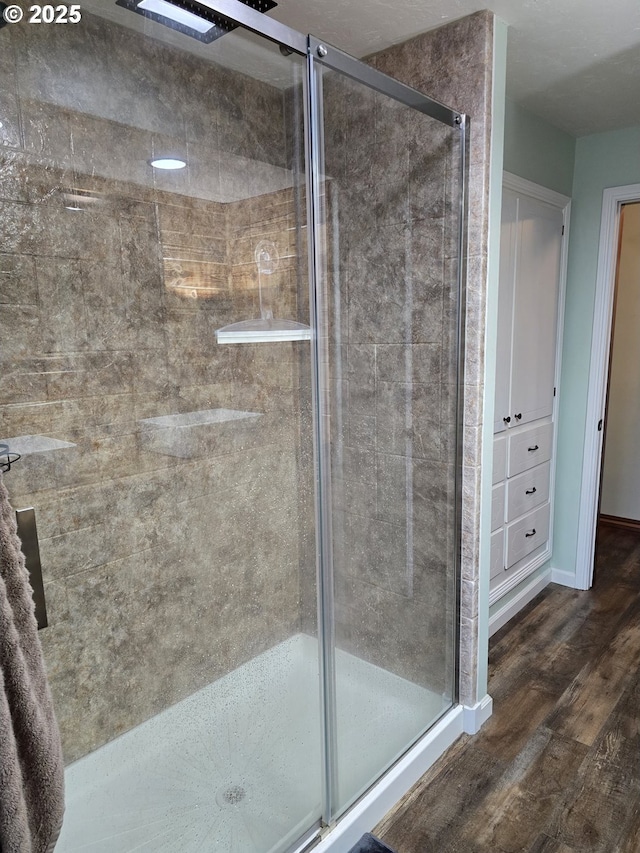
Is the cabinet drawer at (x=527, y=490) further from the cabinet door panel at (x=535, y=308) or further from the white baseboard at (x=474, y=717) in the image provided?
the white baseboard at (x=474, y=717)

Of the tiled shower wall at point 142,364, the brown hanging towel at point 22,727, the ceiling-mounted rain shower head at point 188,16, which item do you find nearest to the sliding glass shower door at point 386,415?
the tiled shower wall at point 142,364

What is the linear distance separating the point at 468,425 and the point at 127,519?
1181mm

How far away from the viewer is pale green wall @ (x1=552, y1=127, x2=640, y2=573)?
287cm

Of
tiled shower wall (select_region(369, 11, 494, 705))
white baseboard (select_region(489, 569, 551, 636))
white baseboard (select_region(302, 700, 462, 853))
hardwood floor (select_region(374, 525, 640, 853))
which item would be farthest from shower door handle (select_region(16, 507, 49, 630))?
white baseboard (select_region(489, 569, 551, 636))

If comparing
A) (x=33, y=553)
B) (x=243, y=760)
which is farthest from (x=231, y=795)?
(x=33, y=553)

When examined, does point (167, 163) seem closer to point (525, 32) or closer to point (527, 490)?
point (525, 32)

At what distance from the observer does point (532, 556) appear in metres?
3.10

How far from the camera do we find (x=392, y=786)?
5.97 feet

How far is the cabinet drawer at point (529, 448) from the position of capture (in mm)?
2754

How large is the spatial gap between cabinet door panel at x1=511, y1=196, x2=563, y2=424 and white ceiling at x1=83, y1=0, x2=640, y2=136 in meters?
0.53

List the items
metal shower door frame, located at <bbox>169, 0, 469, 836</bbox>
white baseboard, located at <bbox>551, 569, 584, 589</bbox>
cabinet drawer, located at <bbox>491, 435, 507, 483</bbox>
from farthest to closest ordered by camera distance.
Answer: white baseboard, located at <bbox>551, 569, 584, 589</bbox>, cabinet drawer, located at <bbox>491, 435, 507, 483</bbox>, metal shower door frame, located at <bbox>169, 0, 469, 836</bbox>

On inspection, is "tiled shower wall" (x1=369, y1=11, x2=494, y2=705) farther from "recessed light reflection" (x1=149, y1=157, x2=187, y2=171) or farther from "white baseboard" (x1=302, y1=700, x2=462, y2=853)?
"recessed light reflection" (x1=149, y1=157, x2=187, y2=171)

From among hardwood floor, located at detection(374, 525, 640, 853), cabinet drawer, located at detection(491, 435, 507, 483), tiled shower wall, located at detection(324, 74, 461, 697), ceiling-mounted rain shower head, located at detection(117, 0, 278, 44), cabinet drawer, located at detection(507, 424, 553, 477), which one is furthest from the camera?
cabinet drawer, located at detection(507, 424, 553, 477)

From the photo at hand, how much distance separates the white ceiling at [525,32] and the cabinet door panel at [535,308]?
0.53 meters
